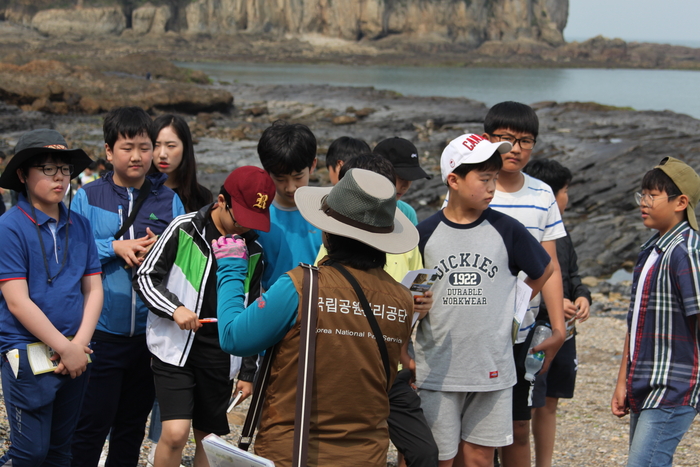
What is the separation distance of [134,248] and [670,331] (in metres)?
2.69

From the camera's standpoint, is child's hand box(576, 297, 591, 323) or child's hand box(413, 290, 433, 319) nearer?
child's hand box(413, 290, 433, 319)

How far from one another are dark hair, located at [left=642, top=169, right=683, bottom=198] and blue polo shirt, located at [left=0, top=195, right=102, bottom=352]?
2.84 metres

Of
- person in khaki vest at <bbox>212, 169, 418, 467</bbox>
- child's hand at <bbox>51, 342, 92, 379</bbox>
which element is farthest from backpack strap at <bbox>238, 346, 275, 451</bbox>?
child's hand at <bbox>51, 342, 92, 379</bbox>

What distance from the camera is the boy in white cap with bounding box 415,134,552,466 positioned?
10.3 feet

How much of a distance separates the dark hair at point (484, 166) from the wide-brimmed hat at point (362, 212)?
846 mm

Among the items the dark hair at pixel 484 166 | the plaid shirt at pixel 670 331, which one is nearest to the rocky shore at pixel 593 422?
the plaid shirt at pixel 670 331

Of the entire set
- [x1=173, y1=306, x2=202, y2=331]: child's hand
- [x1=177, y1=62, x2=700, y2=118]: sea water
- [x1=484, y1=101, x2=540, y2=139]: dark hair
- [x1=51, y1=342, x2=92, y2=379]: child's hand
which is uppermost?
[x1=484, y1=101, x2=540, y2=139]: dark hair

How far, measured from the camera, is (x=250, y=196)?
286cm

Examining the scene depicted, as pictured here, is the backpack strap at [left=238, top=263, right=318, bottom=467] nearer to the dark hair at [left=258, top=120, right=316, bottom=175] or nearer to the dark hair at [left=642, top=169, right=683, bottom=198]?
the dark hair at [left=258, top=120, right=316, bottom=175]

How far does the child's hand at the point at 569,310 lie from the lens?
418 centimetres

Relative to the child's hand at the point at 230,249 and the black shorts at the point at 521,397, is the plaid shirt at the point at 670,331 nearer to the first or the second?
the black shorts at the point at 521,397

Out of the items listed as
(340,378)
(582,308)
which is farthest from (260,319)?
(582,308)

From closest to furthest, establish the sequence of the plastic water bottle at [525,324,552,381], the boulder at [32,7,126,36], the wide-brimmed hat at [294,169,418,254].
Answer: the wide-brimmed hat at [294,169,418,254] < the plastic water bottle at [525,324,552,381] < the boulder at [32,7,126,36]

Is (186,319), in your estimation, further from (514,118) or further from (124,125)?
(514,118)
